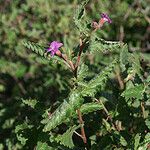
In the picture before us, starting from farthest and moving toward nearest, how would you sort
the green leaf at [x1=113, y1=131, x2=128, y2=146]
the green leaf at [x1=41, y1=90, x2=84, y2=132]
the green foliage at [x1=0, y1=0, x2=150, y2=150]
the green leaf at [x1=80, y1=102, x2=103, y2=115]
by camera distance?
the green leaf at [x1=113, y1=131, x2=128, y2=146] < the green leaf at [x1=80, y1=102, x2=103, y2=115] < the green foliage at [x1=0, y1=0, x2=150, y2=150] < the green leaf at [x1=41, y1=90, x2=84, y2=132]

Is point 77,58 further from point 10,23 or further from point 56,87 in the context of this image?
point 10,23

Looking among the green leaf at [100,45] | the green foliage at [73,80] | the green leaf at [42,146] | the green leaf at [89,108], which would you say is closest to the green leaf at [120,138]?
the green foliage at [73,80]

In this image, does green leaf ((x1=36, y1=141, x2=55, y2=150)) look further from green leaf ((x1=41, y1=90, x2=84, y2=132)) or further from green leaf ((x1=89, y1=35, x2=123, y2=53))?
green leaf ((x1=89, y1=35, x2=123, y2=53))

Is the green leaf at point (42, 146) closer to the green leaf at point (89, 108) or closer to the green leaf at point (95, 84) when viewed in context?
the green leaf at point (89, 108)

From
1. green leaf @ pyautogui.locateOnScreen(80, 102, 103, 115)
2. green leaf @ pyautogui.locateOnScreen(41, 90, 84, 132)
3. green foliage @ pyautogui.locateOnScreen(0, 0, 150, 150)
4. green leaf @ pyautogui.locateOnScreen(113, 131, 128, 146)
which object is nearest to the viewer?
green leaf @ pyautogui.locateOnScreen(41, 90, 84, 132)

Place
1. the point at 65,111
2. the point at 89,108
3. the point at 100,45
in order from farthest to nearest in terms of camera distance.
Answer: the point at 89,108 → the point at 100,45 → the point at 65,111

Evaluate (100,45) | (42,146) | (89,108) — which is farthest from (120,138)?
(100,45)

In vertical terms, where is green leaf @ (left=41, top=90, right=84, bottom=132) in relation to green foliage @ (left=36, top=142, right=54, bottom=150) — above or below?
above

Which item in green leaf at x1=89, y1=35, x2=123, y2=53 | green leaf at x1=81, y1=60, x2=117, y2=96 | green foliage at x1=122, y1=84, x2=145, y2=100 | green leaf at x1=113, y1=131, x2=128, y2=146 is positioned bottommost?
green leaf at x1=113, y1=131, x2=128, y2=146

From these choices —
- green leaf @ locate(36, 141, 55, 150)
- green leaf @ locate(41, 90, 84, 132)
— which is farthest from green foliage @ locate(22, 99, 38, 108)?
green leaf @ locate(41, 90, 84, 132)

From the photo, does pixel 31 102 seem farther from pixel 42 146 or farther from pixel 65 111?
pixel 65 111

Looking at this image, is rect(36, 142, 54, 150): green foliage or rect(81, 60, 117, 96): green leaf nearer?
rect(81, 60, 117, 96): green leaf
